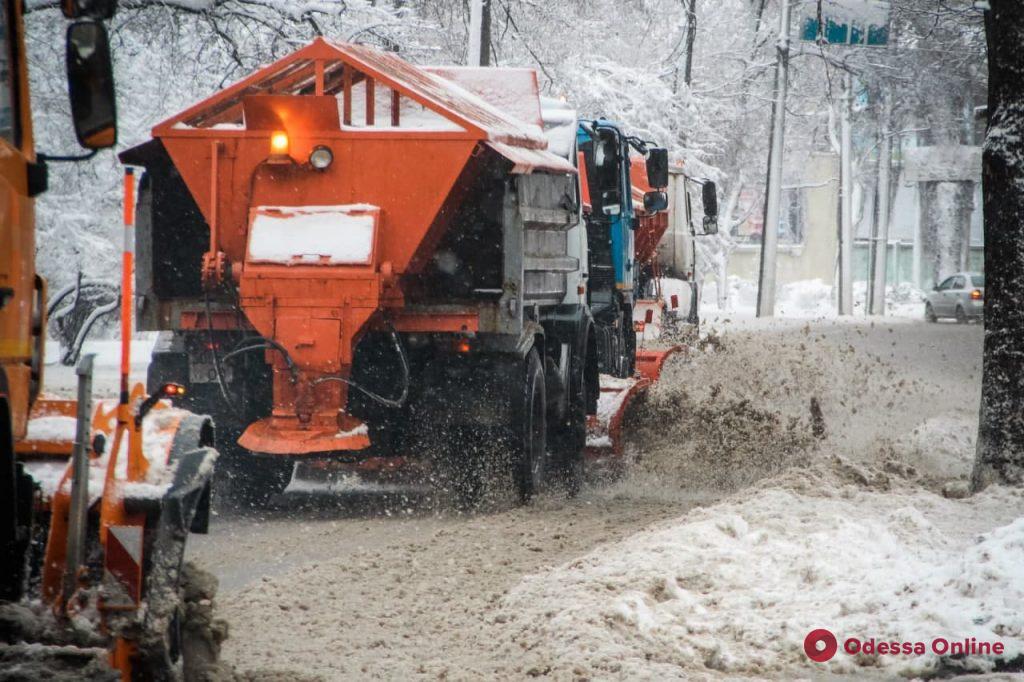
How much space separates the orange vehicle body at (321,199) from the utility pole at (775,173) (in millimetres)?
26435

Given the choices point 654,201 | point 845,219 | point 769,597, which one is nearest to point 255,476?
point 769,597

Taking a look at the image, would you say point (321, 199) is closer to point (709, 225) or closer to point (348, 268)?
point (348, 268)

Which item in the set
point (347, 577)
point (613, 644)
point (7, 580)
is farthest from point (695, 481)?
point (7, 580)

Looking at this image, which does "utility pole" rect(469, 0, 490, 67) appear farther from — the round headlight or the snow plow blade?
the round headlight

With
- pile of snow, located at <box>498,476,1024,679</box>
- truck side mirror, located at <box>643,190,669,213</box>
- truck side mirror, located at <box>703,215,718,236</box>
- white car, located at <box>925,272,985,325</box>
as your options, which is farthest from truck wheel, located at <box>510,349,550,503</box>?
white car, located at <box>925,272,985,325</box>

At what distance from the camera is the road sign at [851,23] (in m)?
32.2

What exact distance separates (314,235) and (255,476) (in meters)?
1.81

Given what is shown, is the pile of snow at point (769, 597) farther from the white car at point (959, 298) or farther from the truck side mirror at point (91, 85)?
the white car at point (959, 298)

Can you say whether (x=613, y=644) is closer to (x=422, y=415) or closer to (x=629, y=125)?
(x=422, y=415)

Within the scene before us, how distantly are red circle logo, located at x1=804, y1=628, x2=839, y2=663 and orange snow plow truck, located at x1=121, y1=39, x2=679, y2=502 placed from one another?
11.8ft

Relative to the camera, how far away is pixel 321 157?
8.69 metres

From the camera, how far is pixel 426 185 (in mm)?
8586

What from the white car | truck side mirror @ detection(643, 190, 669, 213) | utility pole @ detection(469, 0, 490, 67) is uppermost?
utility pole @ detection(469, 0, 490, 67)

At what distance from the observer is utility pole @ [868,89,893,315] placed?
158 ft
